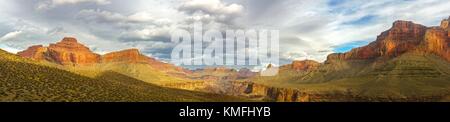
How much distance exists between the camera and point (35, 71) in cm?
6009

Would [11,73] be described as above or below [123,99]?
above

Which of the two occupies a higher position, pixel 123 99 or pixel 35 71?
pixel 35 71
